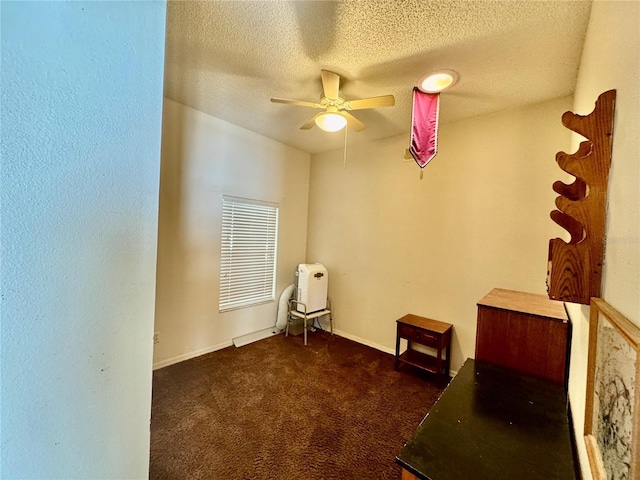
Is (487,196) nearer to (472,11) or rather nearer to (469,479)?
(472,11)

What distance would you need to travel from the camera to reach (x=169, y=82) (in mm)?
2305

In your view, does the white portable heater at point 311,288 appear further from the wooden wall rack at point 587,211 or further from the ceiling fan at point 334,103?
the wooden wall rack at point 587,211

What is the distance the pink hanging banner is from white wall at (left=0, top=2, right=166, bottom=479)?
195 centimetres

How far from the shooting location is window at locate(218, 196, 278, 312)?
10.6ft

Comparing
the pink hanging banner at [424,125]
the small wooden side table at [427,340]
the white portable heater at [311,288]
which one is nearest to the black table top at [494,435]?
the small wooden side table at [427,340]

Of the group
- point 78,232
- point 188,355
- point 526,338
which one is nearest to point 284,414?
point 188,355

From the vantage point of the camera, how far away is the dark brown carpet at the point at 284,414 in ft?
5.41

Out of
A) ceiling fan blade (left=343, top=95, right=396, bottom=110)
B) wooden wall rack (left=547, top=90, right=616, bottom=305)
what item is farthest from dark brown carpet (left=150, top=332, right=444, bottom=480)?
ceiling fan blade (left=343, top=95, right=396, bottom=110)

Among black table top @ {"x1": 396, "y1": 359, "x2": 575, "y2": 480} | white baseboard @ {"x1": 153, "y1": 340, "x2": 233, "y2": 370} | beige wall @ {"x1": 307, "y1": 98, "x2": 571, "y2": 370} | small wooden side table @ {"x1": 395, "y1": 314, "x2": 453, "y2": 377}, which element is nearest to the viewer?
black table top @ {"x1": 396, "y1": 359, "x2": 575, "y2": 480}

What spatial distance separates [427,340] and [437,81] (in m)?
2.31

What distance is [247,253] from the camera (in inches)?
137

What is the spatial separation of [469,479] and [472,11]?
216cm

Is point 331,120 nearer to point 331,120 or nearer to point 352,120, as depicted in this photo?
point 331,120

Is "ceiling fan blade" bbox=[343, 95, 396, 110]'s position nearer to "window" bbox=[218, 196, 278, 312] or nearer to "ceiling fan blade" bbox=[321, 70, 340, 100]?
"ceiling fan blade" bbox=[321, 70, 340, 100]
